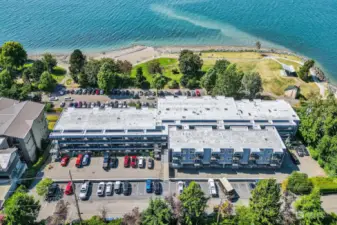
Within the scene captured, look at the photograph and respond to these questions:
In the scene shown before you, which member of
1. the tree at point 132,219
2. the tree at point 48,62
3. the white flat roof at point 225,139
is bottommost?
the tree at point 132,219

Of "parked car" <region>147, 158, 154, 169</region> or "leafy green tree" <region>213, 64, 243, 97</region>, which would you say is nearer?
"parked car" <region>147, 158, 154, 169</region>

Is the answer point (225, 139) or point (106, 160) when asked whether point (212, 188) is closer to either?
point (225, 139)

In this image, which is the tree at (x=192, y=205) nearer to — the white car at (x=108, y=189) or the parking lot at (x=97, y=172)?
the parking lot at (x=97, y=172)

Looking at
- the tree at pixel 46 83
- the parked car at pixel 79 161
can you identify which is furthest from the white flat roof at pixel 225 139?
the tree at pixel 46 83

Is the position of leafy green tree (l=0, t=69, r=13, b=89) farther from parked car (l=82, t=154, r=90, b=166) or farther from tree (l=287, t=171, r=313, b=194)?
tree (l=287, t=171, r=313, b=194)

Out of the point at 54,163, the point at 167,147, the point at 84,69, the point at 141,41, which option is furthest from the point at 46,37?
the point at 167,147

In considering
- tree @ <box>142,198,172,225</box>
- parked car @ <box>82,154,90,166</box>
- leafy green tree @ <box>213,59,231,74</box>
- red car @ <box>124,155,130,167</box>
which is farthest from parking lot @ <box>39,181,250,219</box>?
leafy green tree @ <box>213,59,231,74</box>

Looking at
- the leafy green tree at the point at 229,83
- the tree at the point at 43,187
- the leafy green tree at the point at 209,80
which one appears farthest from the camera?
the leafy green tree at the point at 209,80
